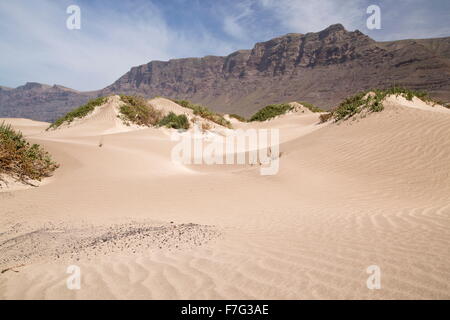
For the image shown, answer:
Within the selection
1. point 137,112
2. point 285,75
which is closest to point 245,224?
point 137,112

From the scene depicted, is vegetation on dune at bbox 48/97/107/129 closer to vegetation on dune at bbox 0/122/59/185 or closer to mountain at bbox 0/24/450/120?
vegetation on dune at bbox 0/122/59/185

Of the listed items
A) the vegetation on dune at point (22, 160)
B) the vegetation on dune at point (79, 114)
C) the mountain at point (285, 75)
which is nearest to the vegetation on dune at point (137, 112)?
the vegetation on dune at point (79, 114)

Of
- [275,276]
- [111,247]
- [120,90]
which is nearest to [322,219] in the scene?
[275,276]

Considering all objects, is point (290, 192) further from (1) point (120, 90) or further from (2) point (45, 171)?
(1) point (120, 90)

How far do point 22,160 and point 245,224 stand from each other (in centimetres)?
579

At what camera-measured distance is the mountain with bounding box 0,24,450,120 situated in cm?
8175

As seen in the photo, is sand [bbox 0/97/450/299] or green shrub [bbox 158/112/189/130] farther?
green shrub [bbox 158/112/189/130]

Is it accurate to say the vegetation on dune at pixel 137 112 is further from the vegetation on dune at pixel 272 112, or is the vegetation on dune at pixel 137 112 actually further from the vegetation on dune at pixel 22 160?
the vegetation on dune at pixel 272 112

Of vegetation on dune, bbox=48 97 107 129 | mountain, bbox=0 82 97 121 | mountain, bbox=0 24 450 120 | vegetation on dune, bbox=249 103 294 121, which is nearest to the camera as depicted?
vegetation on dune, bbox=48 97 107 129

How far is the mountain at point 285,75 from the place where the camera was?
81750mm

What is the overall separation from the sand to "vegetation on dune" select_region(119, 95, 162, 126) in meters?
9.86

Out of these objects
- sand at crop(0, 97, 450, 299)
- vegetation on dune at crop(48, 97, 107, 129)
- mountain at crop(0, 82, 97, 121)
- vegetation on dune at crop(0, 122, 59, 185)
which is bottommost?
sand at crop(0, 97, 450, 299)

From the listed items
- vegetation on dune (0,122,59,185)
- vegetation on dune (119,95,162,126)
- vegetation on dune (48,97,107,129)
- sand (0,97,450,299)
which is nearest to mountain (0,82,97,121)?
vegetation on dune (48,97,107,129)

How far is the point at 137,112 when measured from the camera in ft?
61.4
